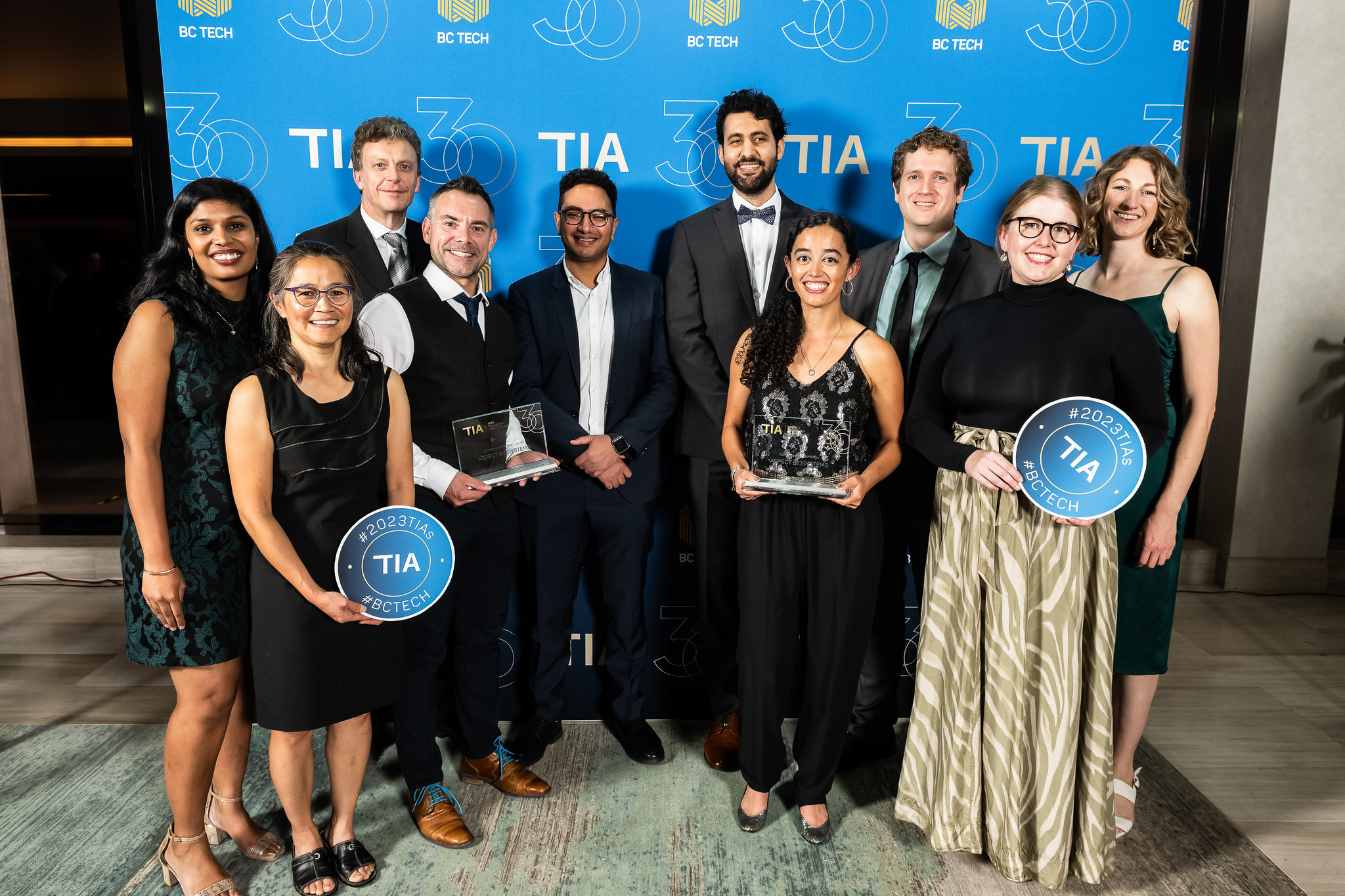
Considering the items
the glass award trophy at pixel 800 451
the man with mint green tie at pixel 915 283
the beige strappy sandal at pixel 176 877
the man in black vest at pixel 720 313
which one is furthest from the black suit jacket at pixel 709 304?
the beige strappy sandal at pixel 176 877

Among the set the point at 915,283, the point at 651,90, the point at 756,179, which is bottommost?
the point at 915,283

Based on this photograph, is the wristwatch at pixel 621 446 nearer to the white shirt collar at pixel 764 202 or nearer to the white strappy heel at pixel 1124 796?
the white shirt collar at pixel 764 202

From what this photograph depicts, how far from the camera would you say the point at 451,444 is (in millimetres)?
2410

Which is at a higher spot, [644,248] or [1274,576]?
[644,248]

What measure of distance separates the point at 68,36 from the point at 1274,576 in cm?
780

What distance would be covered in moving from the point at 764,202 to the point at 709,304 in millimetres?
401

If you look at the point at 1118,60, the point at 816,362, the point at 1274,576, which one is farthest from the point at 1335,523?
the point at 816,362

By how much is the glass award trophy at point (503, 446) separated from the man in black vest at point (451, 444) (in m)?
0.06

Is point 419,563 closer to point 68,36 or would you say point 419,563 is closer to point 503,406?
point 503,406

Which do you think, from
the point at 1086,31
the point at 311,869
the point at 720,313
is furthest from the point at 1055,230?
the point at 311,869

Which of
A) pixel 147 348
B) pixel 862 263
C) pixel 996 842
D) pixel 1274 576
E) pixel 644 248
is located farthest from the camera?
pixel 1274 576

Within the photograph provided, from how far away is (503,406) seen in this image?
2.52m

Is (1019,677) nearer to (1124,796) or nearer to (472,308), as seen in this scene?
(1124,796)

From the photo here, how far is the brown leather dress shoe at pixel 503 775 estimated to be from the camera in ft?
8.82
